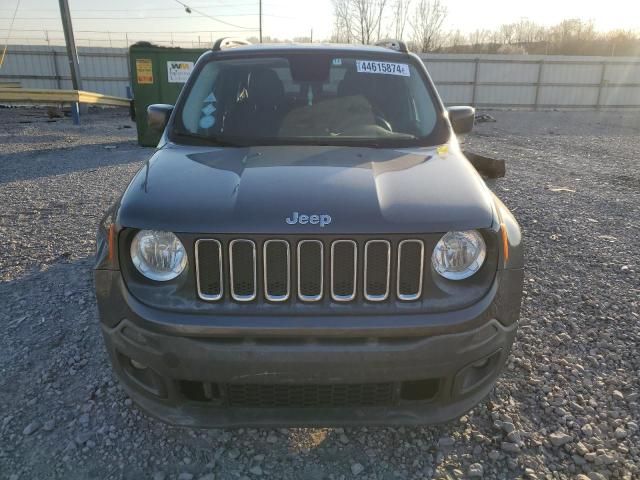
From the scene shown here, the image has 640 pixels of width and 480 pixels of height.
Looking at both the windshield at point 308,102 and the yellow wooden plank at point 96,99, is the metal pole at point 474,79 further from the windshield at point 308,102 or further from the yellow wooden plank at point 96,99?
the windshield at point 308,102

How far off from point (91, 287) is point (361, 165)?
270cm

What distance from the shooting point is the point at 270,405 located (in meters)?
2.22

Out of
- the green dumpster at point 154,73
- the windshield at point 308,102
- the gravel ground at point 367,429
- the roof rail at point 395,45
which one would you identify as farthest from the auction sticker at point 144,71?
the windshield at point 308,102

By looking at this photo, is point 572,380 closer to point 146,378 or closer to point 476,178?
point 476,178

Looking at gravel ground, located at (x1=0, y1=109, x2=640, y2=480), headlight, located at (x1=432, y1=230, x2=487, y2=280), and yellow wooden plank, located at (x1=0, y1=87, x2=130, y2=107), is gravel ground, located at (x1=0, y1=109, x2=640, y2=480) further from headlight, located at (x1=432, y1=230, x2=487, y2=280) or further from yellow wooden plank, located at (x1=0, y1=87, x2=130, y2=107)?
yellow wooden plank, located at (x1=0, y1=87, x2=130, y2=107)

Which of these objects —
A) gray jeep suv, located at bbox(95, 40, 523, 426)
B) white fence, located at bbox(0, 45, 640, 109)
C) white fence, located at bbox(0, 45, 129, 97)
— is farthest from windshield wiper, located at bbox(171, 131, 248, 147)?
white fence, located at bbox(0, 45, 129, 97)

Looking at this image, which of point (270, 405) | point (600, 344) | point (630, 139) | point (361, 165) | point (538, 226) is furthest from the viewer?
point (630, 139)

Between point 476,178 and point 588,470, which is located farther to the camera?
point 476,178

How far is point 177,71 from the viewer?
12.2m

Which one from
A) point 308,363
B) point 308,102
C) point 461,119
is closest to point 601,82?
point 461,119

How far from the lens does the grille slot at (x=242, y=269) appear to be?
2084 millimetres

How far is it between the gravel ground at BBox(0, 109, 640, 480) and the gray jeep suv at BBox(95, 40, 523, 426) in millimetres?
360

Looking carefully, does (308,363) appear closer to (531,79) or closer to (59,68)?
(531,79)

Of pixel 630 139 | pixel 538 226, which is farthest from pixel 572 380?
pixel 630 139
